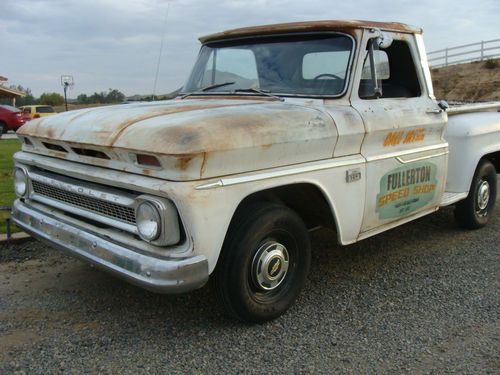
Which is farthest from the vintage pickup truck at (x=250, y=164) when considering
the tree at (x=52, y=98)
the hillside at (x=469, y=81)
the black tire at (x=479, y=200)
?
the tree at (x=52, y=98)

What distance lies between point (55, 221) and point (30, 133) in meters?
0.72

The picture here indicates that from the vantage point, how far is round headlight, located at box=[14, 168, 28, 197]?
12.5ft

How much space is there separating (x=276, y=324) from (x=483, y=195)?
3.17 m

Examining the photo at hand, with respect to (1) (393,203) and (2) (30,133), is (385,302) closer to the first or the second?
(1) (393,203)

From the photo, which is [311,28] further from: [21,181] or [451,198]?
[21,181]

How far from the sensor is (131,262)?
282 cm

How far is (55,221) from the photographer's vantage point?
340cm

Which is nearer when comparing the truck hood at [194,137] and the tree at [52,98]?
the truck hood at [194,137]

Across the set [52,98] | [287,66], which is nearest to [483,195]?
[287,66]

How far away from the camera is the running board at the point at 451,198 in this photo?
4.66 meters

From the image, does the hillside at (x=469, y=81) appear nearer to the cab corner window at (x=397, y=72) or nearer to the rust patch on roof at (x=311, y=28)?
the cab corner window at (x=397, y=72)

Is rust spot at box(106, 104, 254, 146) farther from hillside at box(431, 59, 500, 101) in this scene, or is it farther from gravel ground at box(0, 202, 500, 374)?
hillside at box(431, 59, 500, 101)

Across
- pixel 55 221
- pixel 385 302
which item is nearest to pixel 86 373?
pixel 55 221

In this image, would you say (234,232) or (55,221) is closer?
(234,232)
